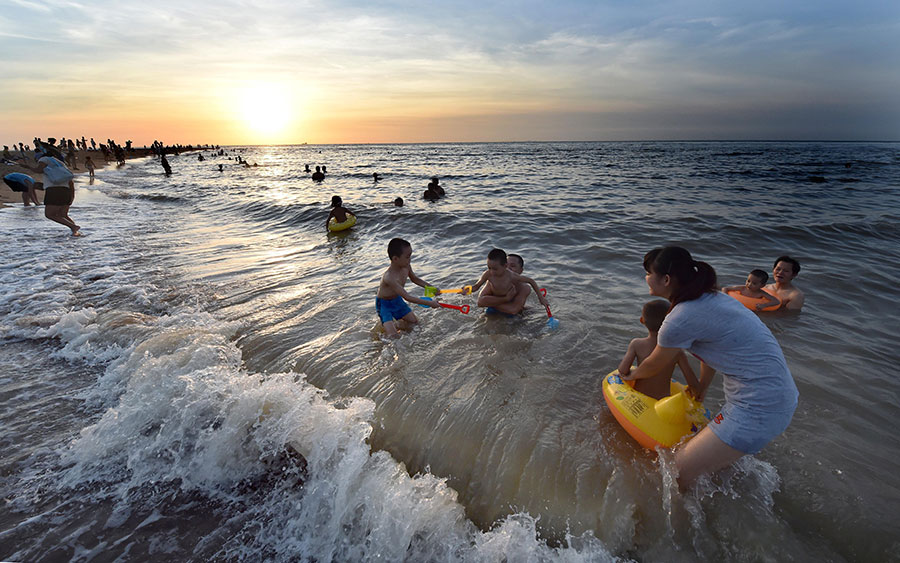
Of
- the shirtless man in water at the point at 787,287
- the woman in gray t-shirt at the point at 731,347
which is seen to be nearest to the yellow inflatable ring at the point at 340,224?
the shirtless man in water at the point at 787,287

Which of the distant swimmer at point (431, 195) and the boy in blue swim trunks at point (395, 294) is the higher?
the distant swimmer at point (431, 195)

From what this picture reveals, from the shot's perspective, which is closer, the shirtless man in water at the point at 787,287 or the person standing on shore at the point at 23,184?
the shirtless man in water at the point at 787,287

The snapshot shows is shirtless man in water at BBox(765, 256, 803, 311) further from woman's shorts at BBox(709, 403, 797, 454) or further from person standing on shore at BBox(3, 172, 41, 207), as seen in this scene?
person standing on shore at BBox(3, 172, 41, 207)

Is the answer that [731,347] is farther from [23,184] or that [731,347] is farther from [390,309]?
[23,184]

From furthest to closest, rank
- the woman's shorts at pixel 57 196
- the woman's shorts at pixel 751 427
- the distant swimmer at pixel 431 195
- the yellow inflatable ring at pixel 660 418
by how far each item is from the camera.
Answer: the distant swimmer at pixel 431 195 < the woman's shorts at pixel 57 196 < the yellow inflatable ring at pixel 660 418 < the woman's shorts at pixel 751 427

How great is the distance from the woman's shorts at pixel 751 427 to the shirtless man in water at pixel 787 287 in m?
4.58

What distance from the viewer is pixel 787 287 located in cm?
633

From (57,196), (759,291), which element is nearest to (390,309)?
(759,291)

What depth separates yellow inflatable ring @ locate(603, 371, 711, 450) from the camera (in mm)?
3262

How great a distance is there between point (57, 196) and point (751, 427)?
16386 mm

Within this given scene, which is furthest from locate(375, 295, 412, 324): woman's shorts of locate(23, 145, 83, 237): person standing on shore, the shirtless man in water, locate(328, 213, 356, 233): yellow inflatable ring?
locate(23, 145, 83, 237): person standing on shore

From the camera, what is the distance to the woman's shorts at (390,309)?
582 centimetres

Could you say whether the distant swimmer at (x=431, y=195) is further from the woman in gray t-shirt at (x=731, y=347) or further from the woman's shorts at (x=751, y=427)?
the woman's shorts at (x=751, y=427)

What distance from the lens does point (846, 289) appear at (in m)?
7.17
